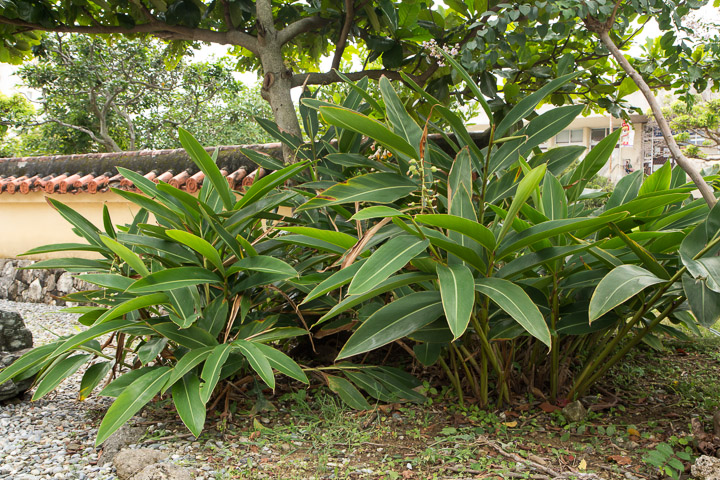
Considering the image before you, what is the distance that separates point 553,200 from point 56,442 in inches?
65.9

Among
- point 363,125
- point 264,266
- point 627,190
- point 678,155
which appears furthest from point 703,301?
point 264,266

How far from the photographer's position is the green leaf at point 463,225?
3.79 feet

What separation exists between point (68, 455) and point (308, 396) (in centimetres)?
74

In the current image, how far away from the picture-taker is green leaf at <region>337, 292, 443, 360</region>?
1.28 metres

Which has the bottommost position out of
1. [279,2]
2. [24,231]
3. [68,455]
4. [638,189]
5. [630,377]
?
[68,455]

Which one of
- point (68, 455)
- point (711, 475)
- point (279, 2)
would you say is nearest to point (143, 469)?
point (68, 455)

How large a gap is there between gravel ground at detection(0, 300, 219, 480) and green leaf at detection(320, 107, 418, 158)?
3.14 feet

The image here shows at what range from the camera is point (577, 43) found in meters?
2.75

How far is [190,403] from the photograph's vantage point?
4.73 feet

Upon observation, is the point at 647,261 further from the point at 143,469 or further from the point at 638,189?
the point at 143,469

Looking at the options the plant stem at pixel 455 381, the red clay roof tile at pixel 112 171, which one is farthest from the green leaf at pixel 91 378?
the red clay roof tile at pixel 112 171

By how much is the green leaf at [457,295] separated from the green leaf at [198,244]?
68 centimetres

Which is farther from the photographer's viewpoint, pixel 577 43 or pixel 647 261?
A: pixel 577 43

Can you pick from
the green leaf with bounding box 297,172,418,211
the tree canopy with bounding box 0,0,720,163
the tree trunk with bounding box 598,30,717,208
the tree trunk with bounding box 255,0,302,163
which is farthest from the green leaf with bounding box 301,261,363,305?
the tree trunk with bounding box 255,0,302,163
